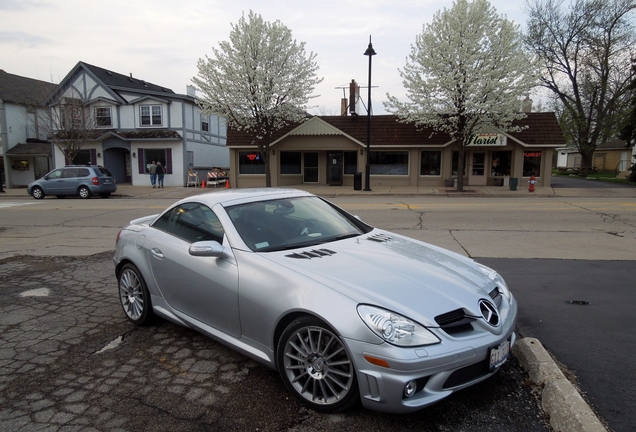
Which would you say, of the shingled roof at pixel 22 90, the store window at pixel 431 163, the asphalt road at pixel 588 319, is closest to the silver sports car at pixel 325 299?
the asphalt road at pixel 588 319

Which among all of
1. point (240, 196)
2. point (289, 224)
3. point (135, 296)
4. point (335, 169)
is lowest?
point (135, 296)

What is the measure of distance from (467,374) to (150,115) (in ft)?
104

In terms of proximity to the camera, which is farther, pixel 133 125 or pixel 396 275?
pixel 133 125

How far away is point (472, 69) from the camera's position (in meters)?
22.8

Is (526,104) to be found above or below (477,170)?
above

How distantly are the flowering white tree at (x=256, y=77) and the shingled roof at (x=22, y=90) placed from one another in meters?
15.2

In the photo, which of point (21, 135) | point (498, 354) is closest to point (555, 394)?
point (498, 354)

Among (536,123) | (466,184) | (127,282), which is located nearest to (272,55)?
(466,184)

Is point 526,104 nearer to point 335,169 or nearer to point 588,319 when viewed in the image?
point 335,169

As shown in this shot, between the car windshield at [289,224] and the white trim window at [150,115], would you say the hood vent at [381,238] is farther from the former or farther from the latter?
the white trim window at [150,115]

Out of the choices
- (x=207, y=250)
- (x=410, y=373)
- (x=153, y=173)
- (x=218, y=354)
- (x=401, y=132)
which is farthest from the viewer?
(x=153, y=173)

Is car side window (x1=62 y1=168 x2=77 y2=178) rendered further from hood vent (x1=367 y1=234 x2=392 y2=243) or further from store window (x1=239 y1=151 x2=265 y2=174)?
hood vent (x1=367 y1=234 x2=392 y2=243)

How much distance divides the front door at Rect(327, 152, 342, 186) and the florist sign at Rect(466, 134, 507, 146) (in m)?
8.05

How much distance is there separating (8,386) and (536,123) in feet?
93.1
